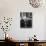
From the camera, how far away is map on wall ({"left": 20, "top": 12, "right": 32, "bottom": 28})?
4758 mm

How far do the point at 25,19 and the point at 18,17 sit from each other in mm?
278

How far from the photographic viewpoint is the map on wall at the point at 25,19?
4.76m

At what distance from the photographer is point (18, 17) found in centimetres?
475

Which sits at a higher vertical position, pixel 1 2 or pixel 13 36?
pixel 1 2

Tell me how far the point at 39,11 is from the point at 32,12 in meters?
0.28

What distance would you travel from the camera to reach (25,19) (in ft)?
15.7

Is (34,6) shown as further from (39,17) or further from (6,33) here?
(6,33)

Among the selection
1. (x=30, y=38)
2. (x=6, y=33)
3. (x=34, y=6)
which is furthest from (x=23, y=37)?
(x=34, y=6)

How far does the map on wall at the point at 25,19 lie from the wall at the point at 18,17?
114mm

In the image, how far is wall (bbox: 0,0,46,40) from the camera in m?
4.70

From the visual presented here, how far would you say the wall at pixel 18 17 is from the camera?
4.70m

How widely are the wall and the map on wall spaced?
0.37 feet

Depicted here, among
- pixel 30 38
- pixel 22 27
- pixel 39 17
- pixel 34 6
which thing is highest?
pixel 34 6

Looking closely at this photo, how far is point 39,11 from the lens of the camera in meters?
4.85
